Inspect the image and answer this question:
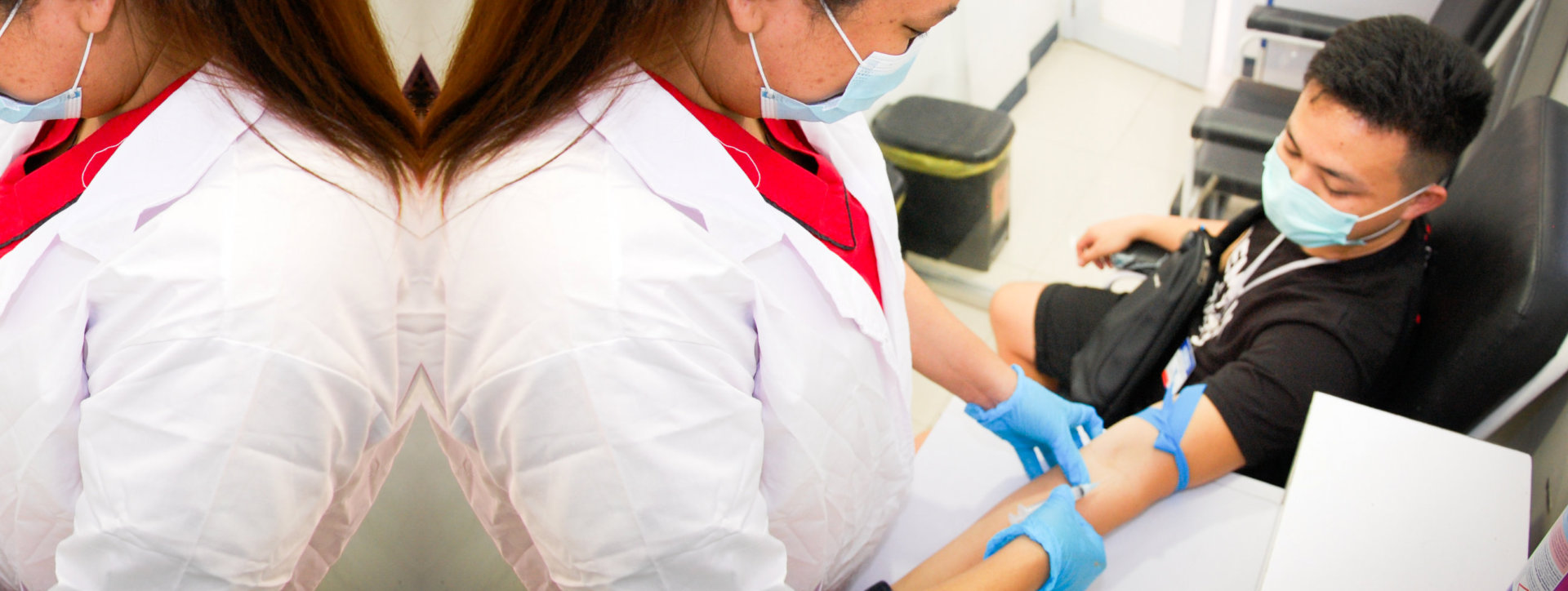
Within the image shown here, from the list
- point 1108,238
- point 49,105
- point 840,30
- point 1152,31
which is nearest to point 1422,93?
point 1108,238

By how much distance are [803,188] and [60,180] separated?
70cm

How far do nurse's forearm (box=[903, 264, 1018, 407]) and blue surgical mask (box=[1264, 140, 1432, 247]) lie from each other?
1.80ft

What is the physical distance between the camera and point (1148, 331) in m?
1.73

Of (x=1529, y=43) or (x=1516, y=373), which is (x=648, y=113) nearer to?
(x=1516, y=373)

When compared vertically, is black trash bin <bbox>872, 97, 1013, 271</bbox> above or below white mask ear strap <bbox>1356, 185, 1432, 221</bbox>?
below

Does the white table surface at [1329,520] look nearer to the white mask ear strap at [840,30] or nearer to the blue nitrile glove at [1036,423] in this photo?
the blue nitrile glove at [1036,423]

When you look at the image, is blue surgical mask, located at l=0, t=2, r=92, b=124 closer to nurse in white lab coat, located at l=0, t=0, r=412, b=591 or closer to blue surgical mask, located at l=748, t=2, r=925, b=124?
nurse in white lab coat, located at l=0, t=0, r=412, b=591

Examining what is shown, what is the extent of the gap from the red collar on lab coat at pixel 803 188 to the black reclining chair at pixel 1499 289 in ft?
2.92

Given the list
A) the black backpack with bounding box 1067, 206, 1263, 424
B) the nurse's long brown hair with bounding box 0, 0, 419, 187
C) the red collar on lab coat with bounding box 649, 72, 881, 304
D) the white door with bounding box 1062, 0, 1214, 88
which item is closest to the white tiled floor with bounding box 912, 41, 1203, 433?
the white door with bounding box 1062, 0, 1214, 88

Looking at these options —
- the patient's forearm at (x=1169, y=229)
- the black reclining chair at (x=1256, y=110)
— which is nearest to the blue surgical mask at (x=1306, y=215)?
the patient's forearm at (x=1169, y=229)

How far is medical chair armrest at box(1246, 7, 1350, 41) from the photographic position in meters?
2.56

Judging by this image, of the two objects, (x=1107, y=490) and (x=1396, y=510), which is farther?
(x=1107, y=490)

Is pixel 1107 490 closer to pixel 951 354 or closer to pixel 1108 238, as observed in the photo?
pixel 951 354

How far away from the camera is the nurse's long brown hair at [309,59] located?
894mm
